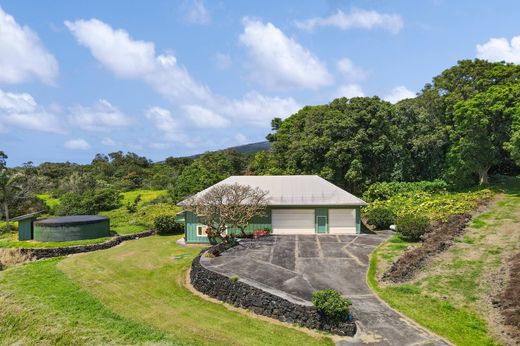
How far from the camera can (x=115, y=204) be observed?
133 ft

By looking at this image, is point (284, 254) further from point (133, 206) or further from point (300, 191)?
point (133, 206)

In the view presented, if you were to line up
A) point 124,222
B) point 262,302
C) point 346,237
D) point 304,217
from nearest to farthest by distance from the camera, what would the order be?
point 262,302
point 346,237
point 304,217
point 124,222

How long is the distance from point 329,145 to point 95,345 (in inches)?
1043

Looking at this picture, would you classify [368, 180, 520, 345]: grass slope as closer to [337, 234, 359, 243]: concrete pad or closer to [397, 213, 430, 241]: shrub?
[397, 213, 430, 241]: shrub

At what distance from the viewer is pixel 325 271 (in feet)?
52.0

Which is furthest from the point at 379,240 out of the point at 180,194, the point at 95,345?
the point at 180,194

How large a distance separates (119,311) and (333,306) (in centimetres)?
786

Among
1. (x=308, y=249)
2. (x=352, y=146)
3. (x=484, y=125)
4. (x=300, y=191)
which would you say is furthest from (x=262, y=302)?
(x=484, y=125)

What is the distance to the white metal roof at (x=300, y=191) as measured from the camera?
77.9ft

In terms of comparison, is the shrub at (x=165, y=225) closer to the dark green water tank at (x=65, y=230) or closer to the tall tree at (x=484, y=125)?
the dark green water tank at (x=65, y=230)

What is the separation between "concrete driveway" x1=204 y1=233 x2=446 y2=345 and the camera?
10886 millimetres

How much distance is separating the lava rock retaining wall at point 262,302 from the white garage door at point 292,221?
8.93 meters

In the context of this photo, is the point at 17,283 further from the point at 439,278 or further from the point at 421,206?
the point at 421,206

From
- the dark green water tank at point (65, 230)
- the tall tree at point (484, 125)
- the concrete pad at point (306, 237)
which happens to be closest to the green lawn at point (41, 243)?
the dark green water tank at point (65, 230)
